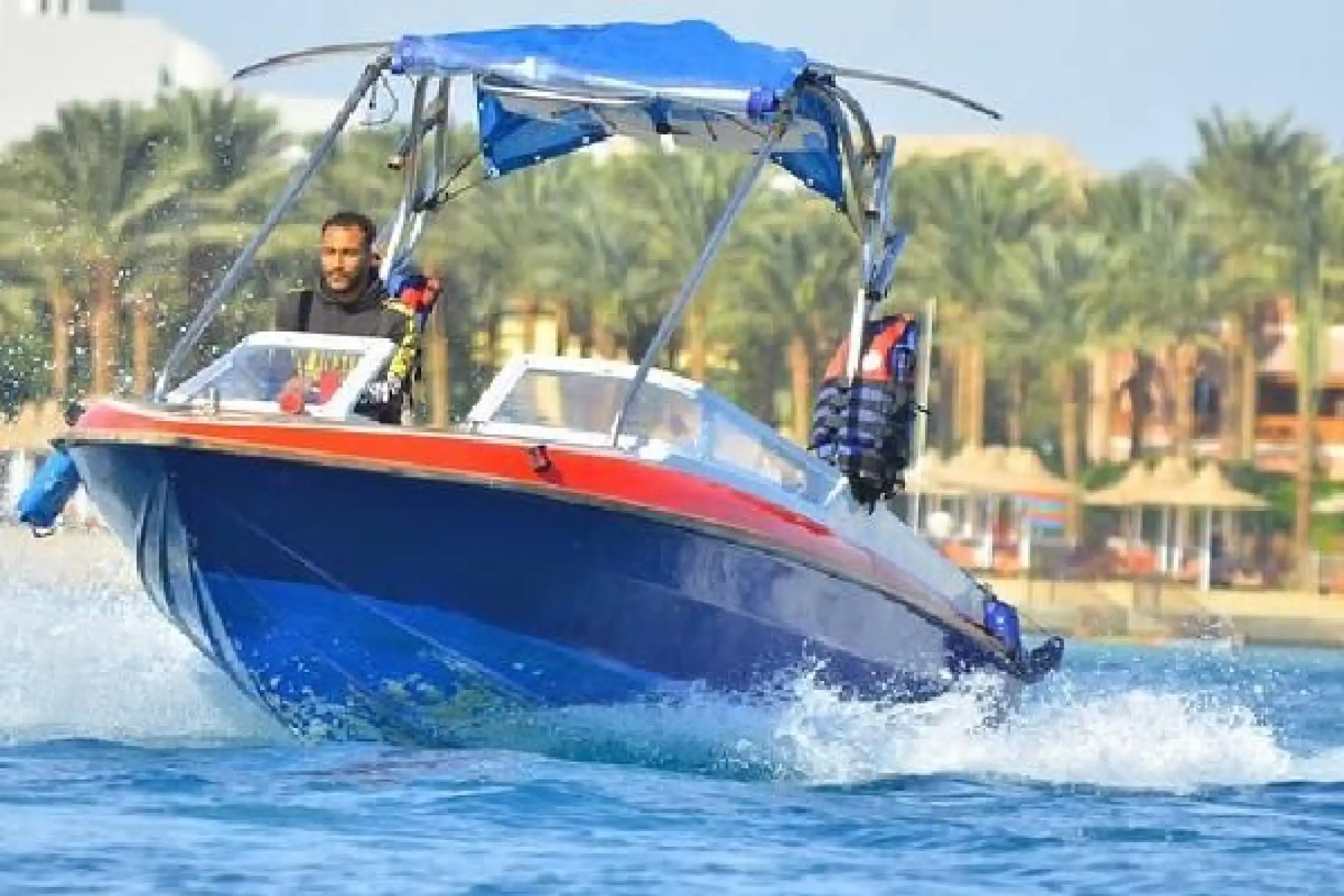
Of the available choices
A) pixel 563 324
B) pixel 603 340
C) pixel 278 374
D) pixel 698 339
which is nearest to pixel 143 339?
pixel 563 324

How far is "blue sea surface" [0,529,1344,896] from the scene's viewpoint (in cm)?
1095

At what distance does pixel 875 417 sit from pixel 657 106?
1596 mm

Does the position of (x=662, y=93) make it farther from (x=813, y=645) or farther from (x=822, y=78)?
(x=813, y=645)

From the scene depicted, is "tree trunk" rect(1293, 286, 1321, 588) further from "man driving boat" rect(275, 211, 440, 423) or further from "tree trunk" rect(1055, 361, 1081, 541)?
"man driving boat" rect(275, 211, 440, 423)

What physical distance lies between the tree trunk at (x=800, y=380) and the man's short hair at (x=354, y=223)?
45.8 metres

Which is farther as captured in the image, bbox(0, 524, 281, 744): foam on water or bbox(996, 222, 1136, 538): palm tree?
bbox(996, 222, 1136, 538): palm tree

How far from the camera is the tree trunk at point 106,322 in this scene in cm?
5562

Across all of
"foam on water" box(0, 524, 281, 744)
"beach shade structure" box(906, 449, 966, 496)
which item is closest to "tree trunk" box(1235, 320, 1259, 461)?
"beach shade structure" box(906, 449, 966, 496)

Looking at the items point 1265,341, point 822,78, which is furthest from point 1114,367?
point 822,78

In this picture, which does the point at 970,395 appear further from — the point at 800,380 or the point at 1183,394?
the point at 800,380

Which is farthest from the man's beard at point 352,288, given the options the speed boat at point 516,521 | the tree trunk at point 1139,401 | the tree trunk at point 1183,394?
the tree trunk at point 1139,401

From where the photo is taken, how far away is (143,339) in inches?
2244

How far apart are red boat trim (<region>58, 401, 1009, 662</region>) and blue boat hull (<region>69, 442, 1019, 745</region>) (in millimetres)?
46

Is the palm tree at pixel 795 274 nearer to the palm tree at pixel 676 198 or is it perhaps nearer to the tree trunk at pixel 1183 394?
the palm tree at pixel 676 198
